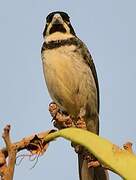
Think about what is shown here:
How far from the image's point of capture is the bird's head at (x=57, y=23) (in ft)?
19.6

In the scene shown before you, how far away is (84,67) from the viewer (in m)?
5.67

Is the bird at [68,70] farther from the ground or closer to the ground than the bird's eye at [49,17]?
closer to the ground

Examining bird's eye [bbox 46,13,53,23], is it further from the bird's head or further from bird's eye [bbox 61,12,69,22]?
bird's eye [bbox 61,12,69,22]

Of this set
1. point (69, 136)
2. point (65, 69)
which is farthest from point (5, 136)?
point (65, 69)

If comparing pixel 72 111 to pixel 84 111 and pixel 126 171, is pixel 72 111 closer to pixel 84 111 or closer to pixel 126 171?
pixel 84 111

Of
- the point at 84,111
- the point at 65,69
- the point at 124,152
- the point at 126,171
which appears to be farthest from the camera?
the point at 84,111

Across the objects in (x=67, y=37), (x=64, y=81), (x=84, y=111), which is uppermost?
(x=67, y=37)

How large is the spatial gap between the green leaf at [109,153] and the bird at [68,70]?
4.22m

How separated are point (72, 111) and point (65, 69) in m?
0.58

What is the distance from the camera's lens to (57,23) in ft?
19.7

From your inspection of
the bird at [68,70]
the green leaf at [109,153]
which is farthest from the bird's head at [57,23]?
the green leaf at [109,153]

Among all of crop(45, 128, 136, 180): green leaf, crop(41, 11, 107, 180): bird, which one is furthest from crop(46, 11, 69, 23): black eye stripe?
crop(45, 128, 136, 180): green leaf

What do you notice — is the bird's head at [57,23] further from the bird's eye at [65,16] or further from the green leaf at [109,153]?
the green leaf at [109,153]

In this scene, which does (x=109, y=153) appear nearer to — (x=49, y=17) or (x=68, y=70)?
(x=68, y=70)
